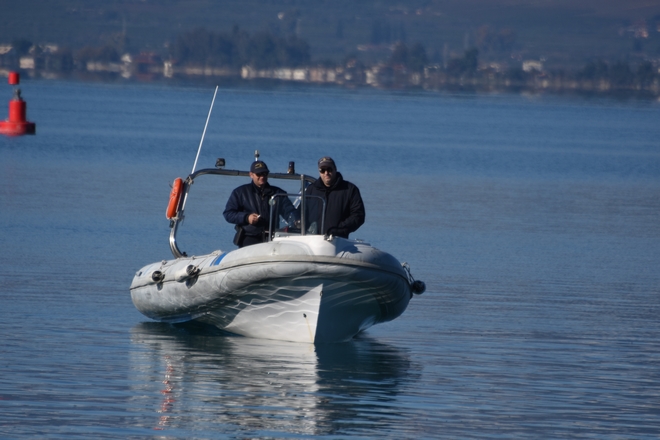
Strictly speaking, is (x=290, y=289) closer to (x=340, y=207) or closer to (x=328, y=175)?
(x=340, y=207)

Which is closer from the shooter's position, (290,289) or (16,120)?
(290,289)

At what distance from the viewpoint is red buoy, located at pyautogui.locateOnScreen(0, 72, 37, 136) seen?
4075 cm

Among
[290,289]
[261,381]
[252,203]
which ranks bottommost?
[261,381]

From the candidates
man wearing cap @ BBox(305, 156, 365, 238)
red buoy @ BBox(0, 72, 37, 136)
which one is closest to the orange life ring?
man wearing cap @ BBox(305, 156, 365, 238)

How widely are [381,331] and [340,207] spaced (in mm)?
2130

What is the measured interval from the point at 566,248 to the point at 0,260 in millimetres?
9084

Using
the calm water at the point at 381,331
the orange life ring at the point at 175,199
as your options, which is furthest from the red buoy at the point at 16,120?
the orange life ring at the point at 175,199

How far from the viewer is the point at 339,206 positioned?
12102 mm

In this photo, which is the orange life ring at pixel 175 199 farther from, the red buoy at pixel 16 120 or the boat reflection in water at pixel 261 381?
the red buoy at pixel 16 120

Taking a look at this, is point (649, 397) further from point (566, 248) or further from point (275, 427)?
point (566, 248)

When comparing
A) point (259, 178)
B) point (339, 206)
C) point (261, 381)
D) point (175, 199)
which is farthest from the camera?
point (175, 199)

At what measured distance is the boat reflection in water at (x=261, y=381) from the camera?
9562 mm

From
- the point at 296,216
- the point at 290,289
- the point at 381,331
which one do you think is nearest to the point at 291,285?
the point at 290,289

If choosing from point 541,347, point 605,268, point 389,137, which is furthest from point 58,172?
point 389,137
